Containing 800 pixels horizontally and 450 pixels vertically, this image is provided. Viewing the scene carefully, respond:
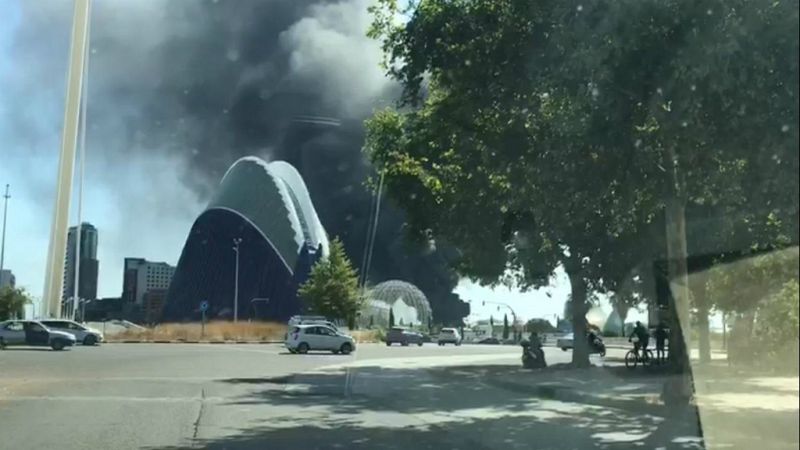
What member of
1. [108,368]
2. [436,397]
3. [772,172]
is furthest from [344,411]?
[108,368]

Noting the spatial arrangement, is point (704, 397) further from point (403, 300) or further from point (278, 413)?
point (403, 300)

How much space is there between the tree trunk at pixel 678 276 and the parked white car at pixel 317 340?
27.8 meters

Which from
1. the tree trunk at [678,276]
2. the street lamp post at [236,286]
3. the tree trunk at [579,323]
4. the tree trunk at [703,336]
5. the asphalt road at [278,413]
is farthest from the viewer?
the street lamp post at [236,286]

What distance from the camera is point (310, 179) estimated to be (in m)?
82.8

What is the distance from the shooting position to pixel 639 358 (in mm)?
28047

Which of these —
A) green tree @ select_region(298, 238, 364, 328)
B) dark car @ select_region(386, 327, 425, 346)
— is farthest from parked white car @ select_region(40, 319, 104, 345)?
green tree @ select_region(298, 238, 364, 328)

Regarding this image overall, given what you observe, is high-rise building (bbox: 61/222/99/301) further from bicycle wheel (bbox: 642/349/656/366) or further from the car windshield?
bicycle wheel (bbox: 642/349/656/366)

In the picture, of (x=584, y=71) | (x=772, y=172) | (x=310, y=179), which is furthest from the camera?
(x=310, y=179)

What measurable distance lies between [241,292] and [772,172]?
313 ft

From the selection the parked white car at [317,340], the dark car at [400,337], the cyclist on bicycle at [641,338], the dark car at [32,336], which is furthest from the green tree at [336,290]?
the cyclist on bicycle at [641,338]

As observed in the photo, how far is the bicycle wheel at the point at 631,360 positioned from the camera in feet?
90.9

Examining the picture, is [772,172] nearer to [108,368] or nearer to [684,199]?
[684,199]

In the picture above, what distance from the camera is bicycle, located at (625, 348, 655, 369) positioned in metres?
27.5

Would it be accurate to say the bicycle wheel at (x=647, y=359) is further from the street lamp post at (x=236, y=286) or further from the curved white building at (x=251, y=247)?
the street lamp post at (x=236, y=286)
